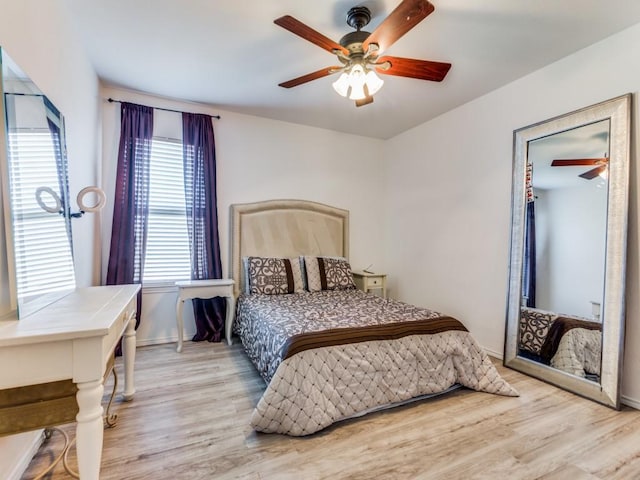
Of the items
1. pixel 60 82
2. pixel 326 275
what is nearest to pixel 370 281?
pixel 326 275

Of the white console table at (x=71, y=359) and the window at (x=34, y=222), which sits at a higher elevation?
the window at (x=34, y=222)

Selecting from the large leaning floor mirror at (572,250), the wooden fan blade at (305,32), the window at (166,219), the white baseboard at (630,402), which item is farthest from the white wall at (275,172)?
the white baseboard at (630,402)

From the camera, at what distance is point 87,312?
1.32 metres

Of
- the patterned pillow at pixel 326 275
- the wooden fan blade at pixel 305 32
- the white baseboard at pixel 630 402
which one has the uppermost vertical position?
the wooden fan blade at pixel 305 32

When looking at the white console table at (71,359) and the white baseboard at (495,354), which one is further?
the white baseboard at (495,354)

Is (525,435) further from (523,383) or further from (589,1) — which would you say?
(589,1)

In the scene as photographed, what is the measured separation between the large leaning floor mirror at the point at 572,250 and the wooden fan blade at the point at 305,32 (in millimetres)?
1989

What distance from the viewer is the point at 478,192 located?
330 centimetres

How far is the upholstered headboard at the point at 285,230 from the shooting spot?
3.75m

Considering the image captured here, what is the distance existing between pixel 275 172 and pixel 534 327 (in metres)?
3.25

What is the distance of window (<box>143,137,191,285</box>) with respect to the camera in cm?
341

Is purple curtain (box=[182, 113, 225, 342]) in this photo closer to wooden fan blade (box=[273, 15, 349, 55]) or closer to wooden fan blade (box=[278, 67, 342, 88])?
wooden fan blade (box=[278, 67, 342, 88])

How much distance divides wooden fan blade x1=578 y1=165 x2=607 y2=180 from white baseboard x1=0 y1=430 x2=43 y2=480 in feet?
12.7

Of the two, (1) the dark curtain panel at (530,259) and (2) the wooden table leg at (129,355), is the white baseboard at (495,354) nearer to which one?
(1) the dark curtain panel at (530,259)
